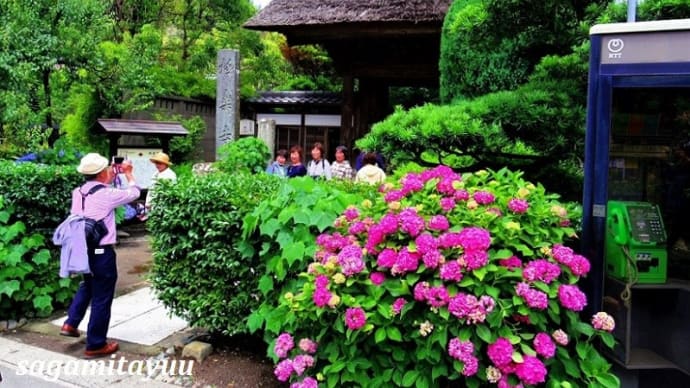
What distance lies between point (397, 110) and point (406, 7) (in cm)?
589

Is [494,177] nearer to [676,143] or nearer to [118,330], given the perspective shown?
[676,143]

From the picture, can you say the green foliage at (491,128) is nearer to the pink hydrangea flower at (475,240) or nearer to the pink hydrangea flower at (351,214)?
the pink hydrangea flower at (351,214)

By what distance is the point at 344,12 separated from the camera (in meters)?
10.1

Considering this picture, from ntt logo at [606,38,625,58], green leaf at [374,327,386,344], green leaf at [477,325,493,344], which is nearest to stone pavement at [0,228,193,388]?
green leaf at [374,327,386,344]

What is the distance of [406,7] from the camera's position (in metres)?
9.72

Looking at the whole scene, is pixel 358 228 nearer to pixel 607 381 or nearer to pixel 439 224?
pixel 439 224

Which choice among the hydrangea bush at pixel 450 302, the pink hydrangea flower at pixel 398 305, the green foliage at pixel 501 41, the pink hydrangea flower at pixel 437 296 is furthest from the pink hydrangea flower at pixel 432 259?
the green foliage at pixel 501 41

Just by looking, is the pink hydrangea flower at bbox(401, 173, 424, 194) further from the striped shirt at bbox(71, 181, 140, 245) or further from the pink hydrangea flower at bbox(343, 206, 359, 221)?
the striped shirt at bbox(71, 181, 140, 245)

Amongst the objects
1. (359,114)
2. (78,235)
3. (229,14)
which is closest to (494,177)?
(78,235)

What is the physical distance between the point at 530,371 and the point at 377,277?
32.7 inches

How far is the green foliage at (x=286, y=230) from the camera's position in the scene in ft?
11.4

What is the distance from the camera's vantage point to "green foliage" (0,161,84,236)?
5.40 metres

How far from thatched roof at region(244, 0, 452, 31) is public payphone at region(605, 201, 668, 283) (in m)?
6.72

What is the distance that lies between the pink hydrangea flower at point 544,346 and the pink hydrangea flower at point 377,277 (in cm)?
78
